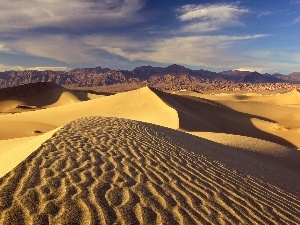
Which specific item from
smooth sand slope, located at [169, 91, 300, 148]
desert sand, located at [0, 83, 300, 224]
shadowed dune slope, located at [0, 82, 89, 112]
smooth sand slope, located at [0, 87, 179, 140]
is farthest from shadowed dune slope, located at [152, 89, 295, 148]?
shadowed dune slope, located at [0, 82, 89, 112]

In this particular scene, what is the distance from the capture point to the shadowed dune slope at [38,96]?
56.2m

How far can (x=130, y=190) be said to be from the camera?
16.9ft

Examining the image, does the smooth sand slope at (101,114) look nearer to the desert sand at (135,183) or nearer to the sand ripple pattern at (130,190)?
the desert sand at (135,183)

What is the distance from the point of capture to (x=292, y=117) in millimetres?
35906

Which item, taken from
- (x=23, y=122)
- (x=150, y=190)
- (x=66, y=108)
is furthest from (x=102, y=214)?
(x=66, y=108)

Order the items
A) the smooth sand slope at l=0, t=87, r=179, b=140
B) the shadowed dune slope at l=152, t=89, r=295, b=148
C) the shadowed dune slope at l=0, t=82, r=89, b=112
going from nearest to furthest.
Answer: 1. the smooth sand slope at l=0, t=87, r=179, b=140
2. the shadowed dune slope at l=152, t=89, r=295, b=148
3. the shadowed dune slope at l=0, t=82, r=89, b=112

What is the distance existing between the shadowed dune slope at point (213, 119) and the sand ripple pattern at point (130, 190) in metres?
14.0

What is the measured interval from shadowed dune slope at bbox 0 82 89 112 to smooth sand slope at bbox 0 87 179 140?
25.3 metres

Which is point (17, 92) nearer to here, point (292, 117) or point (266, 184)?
point (292, 117)

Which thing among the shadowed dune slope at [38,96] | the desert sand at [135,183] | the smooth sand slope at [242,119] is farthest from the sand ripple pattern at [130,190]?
the shadowed dune slope at [38,96]

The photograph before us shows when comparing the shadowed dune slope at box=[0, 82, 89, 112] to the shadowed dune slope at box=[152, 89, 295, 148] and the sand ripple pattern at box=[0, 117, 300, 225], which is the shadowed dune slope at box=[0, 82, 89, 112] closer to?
the shadowed dune slope at box=[152, 89, 295, 148]

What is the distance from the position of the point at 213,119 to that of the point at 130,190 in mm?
25489

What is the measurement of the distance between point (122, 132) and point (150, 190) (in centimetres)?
504

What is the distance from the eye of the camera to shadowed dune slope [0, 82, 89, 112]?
184ft
